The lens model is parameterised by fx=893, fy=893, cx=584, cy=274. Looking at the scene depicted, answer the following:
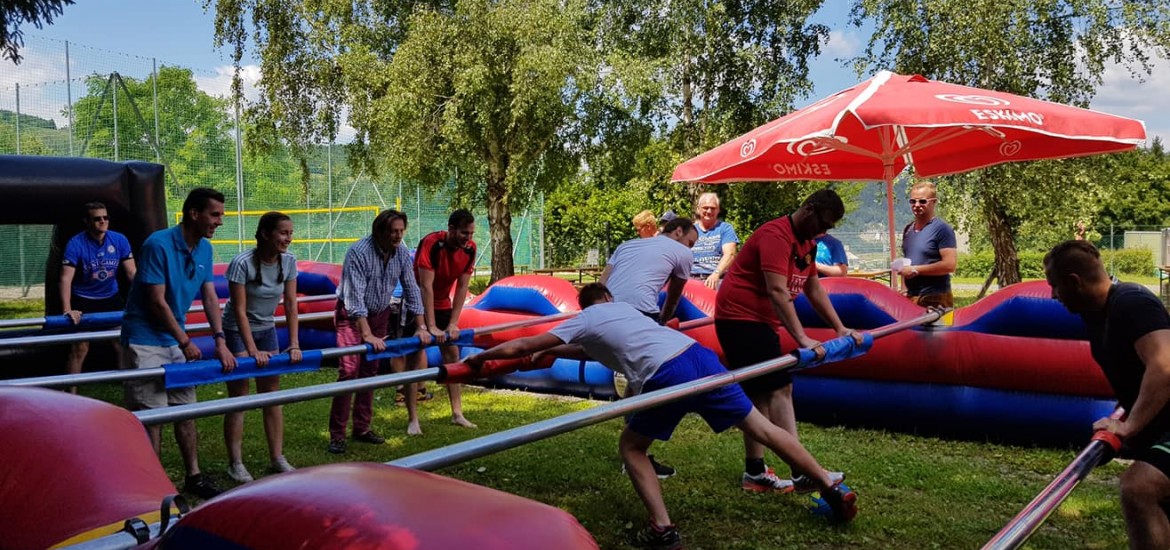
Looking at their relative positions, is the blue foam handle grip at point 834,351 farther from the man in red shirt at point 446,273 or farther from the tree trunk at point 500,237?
the tree trunk at point 500,237

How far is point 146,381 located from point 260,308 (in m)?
0.85

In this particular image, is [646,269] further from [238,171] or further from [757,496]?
[238,171]

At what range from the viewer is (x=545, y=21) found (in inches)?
669

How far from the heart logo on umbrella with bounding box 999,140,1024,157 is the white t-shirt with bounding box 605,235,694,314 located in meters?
4.12

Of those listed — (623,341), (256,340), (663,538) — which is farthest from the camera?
(256,340)

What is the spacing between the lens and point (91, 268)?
23.5 feet

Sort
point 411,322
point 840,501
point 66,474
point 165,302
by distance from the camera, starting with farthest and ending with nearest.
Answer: point 411,322, point 165,302, point 840,501, point 66,474

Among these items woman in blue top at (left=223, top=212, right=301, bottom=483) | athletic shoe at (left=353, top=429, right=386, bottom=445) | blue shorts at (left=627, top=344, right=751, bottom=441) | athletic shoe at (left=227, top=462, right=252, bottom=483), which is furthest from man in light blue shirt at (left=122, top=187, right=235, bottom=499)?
blue shorts at (left=627, top=344, right=751, bottom=441)

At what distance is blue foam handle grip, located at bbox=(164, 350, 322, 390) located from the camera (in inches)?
158

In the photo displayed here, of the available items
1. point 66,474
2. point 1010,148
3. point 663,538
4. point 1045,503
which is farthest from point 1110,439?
point 1010,148

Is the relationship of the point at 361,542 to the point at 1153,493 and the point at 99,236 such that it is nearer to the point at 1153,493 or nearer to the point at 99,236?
the point at 1153,493

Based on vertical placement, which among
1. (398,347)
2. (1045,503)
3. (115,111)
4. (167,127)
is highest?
(115,111)

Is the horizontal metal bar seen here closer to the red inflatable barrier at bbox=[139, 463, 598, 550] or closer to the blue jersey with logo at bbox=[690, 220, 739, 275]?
the red inflatable barrier at bbox=[139, 463, 598, 550]

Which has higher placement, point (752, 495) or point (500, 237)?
point (500, 237)
